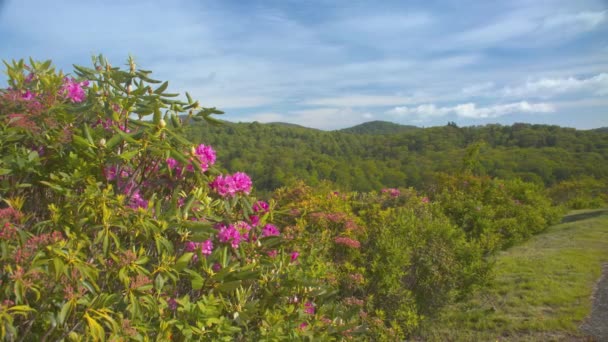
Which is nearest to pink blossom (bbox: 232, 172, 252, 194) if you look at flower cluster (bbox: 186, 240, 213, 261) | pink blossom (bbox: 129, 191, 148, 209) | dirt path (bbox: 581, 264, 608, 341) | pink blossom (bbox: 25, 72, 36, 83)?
flower cluster (bbox: 186, 240, 213, 261)

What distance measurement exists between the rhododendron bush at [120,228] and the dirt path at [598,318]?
456cm

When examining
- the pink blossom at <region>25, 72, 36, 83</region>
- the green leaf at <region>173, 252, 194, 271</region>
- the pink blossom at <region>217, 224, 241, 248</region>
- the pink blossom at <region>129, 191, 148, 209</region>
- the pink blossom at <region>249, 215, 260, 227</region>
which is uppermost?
the pink blossom at <region>25, 72, 36, 83</region>

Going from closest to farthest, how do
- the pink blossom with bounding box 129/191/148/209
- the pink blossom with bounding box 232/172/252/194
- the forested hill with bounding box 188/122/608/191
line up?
the pink blossom with bounding box 129/191/148/209
the pink blossom with bounding box 232/172/252/194
the forested hill with bounding box 188/122/608/191

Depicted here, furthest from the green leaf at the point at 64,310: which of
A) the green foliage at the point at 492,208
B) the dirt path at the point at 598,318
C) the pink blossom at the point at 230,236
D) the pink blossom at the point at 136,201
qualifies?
the green foliage at the point at 492,208

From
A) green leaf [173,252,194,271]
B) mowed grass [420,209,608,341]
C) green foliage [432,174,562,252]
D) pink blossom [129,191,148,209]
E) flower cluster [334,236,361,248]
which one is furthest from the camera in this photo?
green foliage [432,174,562,252]

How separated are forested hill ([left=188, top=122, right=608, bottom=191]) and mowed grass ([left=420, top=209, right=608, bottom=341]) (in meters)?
22.8

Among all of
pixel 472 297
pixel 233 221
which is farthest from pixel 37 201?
pixel 472 297

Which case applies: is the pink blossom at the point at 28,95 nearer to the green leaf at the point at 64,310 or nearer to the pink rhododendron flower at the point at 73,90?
the pink rhododendron flower at the point at 73,90

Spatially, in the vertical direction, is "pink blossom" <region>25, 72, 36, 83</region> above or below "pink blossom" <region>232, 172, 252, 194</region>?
above

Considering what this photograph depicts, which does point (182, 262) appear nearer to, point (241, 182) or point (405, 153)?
point (241, 182)

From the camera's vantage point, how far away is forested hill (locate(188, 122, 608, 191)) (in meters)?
53.4

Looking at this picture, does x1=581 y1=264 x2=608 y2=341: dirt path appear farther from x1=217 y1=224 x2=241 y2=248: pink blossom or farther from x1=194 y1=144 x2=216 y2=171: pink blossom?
x1=194 y1=144 x2=216 y2=171: pink blossom

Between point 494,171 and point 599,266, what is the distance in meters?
47.2

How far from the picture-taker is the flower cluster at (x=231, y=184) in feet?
6.27
